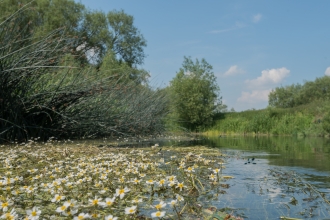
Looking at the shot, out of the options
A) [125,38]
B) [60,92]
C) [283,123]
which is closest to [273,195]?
[60,92]

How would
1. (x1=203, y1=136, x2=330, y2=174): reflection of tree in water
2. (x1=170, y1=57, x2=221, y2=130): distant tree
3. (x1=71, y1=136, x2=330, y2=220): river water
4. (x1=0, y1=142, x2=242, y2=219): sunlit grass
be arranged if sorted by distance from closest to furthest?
1. (x1=0, y1=142, x2=242, y2=219): sunlit grass
2. (x1=71, y1=136, x2=330, y2=220): river water
3. (x1=203, y1=136, x2=330, y2=174): reflection of tree in water
4. (x1=170, y1=57, x2=221, y2=130): distant tree

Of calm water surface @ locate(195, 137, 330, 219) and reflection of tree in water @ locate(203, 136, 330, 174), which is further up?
reflection of tree in water @ locate(203, 136, 330, 174)

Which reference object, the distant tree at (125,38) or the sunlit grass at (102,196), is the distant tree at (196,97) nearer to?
the distant tree at (125,38)

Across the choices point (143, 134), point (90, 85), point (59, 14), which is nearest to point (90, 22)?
point (59, 14)

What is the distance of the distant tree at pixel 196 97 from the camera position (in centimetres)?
3086

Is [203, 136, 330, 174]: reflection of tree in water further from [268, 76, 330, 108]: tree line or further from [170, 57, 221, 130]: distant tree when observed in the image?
[268, 76, 330, 108]: tree line

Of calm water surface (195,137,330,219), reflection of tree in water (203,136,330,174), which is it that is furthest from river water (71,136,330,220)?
reflection of tree in water (203,136,330,174)

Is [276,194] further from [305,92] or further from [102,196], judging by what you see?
[305,92]

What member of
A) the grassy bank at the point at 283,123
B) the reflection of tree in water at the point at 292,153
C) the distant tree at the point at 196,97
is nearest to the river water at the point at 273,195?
the reflection of tree in water at the point at 292,153

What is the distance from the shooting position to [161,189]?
3201mm

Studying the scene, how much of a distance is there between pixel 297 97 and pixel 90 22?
33.9m

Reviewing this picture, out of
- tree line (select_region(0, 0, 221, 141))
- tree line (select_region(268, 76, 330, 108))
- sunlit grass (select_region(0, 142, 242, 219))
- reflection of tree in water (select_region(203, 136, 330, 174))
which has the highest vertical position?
tree line (select_region(268, 76, 330, 108))

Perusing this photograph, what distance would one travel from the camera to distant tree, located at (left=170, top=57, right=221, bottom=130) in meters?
30.9

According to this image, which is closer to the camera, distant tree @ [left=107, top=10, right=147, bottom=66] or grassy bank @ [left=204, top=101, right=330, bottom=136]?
grassy bank @ [left=204, top=101, right=330, bottom=136]
